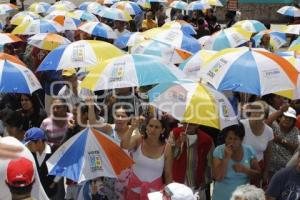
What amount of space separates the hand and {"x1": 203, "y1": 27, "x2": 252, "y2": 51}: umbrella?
5.57 metres

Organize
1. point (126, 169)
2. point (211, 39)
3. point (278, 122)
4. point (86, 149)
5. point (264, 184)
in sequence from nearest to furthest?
1. point (86, 149)
2. point (126, 169)
3. point (264, 184)
4. point (278, 122)
5. point (211, 39)

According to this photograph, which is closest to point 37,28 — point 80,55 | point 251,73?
point 80,55

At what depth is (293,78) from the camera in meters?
6.25

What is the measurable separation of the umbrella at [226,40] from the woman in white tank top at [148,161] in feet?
14.1

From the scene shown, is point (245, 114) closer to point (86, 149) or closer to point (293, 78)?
point (293, 78)

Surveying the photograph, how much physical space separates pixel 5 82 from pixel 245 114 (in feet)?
9.53

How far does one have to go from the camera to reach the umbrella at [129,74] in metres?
6.19

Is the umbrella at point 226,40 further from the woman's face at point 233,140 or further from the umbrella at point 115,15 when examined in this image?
the woman's face at point 233,140

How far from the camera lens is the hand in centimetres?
448

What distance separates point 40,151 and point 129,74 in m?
1.30

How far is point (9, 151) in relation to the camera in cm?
457

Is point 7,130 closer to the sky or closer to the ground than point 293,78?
closer to the ground

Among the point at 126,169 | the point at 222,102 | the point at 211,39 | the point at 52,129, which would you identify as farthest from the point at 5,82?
the point at 211,39

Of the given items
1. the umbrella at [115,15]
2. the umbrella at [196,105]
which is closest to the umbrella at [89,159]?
the umbrella at [196,105]
